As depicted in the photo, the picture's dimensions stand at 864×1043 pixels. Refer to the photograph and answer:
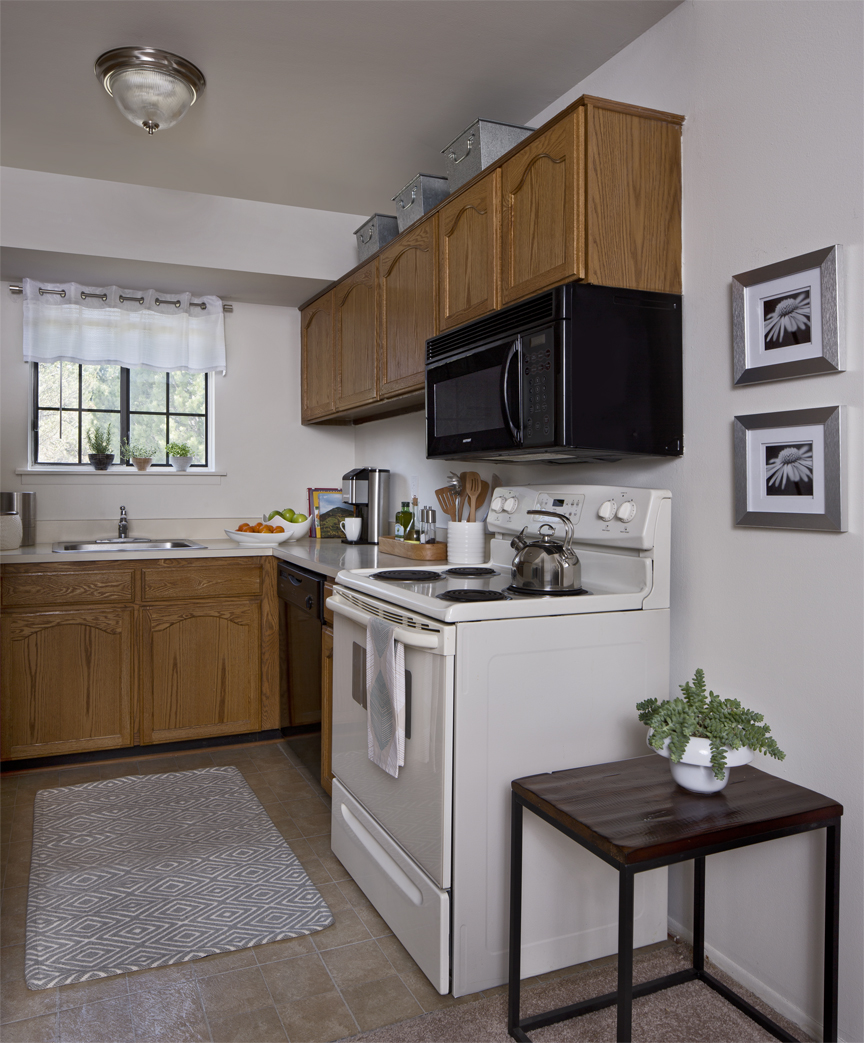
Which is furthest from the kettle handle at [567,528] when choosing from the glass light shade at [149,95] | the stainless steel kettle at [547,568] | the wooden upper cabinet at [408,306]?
the glass light shade at [149,95]

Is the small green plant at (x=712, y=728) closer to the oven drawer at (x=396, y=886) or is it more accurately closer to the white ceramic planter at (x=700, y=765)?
the white ceramic planter at (x=700, y=765)

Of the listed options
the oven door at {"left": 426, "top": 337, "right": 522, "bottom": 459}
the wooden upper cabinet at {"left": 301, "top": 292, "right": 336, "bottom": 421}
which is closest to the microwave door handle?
the oven door at {"left": 426, "top": 337, "right": 522, "bottom": 459}

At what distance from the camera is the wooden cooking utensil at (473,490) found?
2.86 m

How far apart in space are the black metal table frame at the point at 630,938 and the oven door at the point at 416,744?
0.18 metres

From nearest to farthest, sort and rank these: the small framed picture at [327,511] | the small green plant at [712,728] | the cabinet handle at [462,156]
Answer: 1. the small green plant at [712,728]
2. the cabinet handle at [462,156]
3. the small framed picture at [327,511]

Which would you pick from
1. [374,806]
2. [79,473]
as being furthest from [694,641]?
[79,473]

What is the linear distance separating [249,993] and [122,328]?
3.08 metres

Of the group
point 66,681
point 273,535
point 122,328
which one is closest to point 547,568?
point 273,535

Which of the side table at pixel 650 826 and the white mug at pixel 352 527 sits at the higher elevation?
the white mug at pixel 352 527

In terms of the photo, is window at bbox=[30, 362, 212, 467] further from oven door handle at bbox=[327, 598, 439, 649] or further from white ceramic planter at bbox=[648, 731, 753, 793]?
white ceramic planter at bbox=[648, 731, 753, 793]

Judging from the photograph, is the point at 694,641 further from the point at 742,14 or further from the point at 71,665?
the point at 71,665

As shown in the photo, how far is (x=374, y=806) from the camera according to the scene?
2105 millimetres

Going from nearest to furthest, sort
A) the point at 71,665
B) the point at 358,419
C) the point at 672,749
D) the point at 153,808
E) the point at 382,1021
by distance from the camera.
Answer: the point at 672,749 < the point at 382,1021 < the point at 153,808 < the point at 71,665 < the point at 358,419

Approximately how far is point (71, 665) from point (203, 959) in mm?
1670
